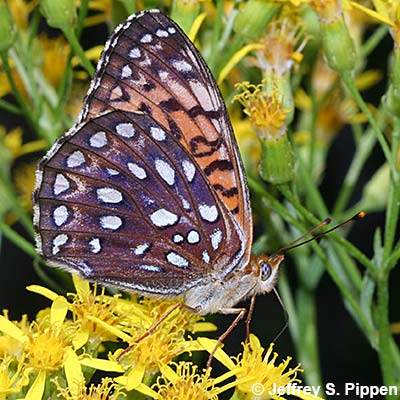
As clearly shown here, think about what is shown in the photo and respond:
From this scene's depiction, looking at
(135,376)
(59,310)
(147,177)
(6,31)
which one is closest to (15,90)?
(6,31)

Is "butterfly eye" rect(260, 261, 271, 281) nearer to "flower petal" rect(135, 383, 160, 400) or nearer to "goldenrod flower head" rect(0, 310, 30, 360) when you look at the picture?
"flower petal" rect(135, 383, 160, 400)

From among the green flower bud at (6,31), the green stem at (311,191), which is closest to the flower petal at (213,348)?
the green stem at (311,191)

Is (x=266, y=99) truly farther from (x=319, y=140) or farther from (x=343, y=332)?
(x=343, y=332)

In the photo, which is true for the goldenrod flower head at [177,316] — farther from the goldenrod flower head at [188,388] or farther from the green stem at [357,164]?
the green stem at [357,164]

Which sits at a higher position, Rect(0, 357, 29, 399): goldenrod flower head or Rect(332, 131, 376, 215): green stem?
Rect(332, 131, 376, 215): green stem

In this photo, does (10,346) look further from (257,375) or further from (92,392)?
(257,375)

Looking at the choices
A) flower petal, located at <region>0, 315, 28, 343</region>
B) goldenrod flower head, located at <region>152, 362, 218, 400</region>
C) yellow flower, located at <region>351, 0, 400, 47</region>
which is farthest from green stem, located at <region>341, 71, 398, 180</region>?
flower petal, located at <region>0, 315, 28, 343</region>
